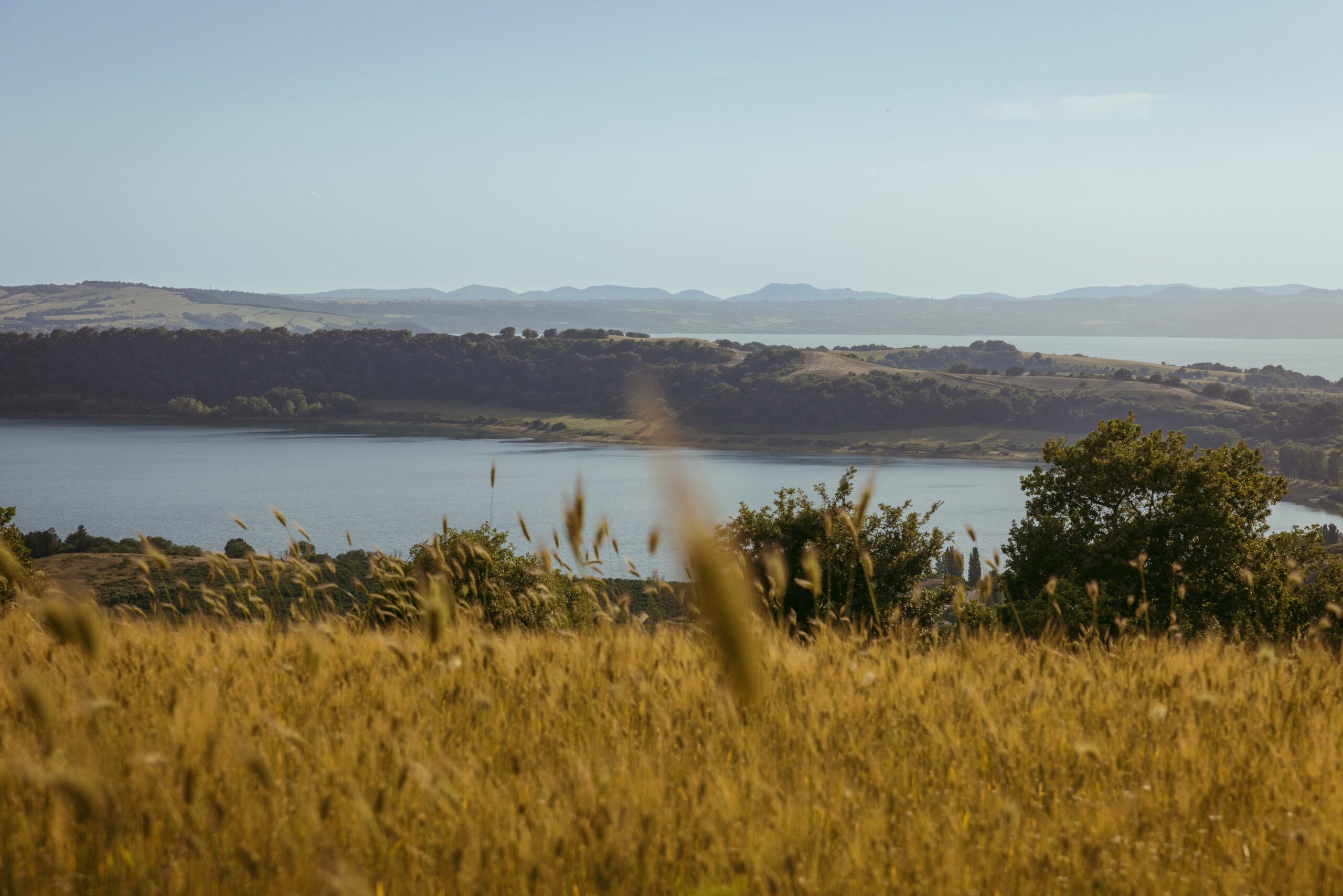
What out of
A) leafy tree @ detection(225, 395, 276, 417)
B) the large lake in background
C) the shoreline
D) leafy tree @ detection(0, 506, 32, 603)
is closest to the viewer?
leafy tree @ detection(0, 506, 32, 603)

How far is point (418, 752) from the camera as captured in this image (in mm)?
2766

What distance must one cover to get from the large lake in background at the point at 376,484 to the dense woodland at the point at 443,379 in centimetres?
1847

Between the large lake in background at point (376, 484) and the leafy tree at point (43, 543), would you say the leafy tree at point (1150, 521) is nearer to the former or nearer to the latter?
the large lake in background at point (376, 484)

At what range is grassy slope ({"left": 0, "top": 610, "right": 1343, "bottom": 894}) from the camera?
2258 mm

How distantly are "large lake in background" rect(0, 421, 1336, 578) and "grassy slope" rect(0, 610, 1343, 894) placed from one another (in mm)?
57195

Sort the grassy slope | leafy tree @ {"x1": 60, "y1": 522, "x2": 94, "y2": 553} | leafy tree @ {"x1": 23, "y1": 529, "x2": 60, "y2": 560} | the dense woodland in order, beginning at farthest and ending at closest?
the dense woodland → leafy tree @ {"x1": 60, "y1": 522, "x2": 94, "y2": 553} → leafy tree @ {"x1": 23, "y1": 529, "x2": 60, "y2": 560} → the grassy slope

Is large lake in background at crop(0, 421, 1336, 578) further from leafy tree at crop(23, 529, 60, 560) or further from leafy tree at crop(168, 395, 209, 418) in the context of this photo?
leafy tree at crop(168, 395, 209, 418)

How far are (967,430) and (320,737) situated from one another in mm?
148981

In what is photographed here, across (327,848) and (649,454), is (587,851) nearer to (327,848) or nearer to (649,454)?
(327,848)

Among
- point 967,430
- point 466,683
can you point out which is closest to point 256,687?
point 466,683

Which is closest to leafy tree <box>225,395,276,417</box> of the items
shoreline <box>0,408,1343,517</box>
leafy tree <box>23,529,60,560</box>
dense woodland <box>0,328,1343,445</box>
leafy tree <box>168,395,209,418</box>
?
dense woodland <box>0,328,1343,445</box>

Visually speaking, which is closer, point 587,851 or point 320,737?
point 587,851

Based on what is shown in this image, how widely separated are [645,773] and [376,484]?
109244 mm

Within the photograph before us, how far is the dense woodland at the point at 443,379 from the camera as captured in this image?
153250 millimetres
